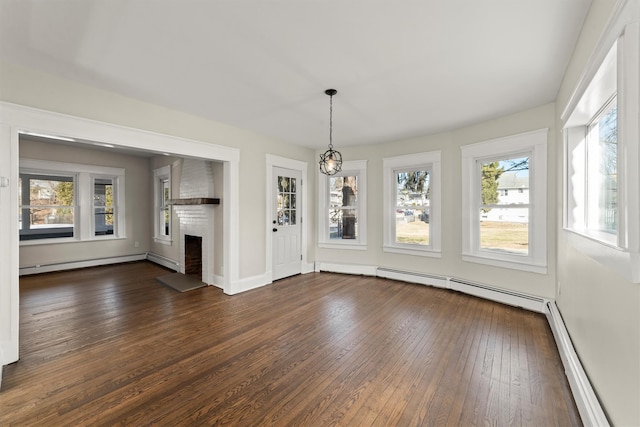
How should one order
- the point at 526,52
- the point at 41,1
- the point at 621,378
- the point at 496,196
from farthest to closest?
the point at 496,196 < the point at 526,52 < the point at 41,1 < the point at 621,378

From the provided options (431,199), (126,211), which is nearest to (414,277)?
(431,199)

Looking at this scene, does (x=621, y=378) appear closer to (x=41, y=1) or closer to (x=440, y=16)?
(x=440, y=16)

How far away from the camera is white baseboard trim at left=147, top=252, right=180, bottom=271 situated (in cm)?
595

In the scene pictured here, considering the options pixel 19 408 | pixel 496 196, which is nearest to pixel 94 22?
pixel 19 408

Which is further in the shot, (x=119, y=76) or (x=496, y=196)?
(x=496, y=196)

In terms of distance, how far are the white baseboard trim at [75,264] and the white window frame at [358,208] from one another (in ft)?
15.7

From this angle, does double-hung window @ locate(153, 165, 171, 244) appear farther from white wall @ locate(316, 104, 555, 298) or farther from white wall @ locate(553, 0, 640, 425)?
white wall @ locate(553, 0, 640, 425)

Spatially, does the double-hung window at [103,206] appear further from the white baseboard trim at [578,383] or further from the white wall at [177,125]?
the white baseboard trim at [578,383]

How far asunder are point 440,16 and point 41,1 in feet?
8.54

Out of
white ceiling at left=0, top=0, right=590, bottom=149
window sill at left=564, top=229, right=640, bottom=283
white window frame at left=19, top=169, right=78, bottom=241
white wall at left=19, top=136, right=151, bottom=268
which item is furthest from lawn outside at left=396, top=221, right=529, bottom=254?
white window frame at left=19, top=169, right=78, bottom=241

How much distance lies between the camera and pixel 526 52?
2285mm

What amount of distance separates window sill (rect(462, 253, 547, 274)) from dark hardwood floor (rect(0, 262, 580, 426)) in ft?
1.83

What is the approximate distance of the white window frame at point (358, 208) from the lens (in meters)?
5.49

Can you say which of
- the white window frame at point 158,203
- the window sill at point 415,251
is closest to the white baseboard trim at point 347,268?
the window sill at point 415,251
